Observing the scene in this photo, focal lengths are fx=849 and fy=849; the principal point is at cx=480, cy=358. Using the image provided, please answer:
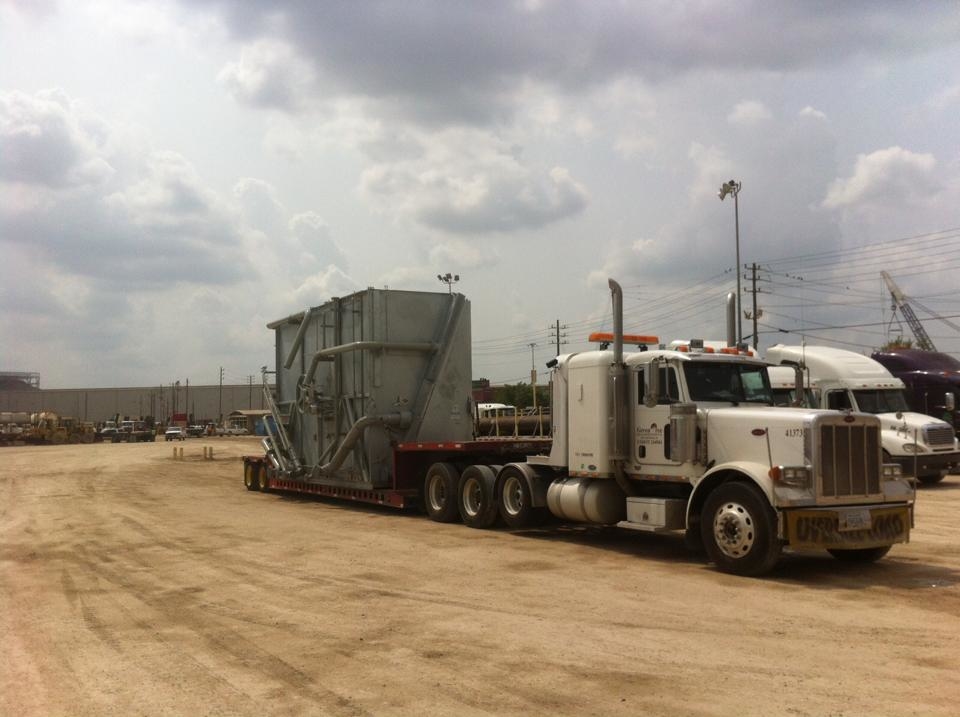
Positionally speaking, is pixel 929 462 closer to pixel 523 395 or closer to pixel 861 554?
pixel 523 395

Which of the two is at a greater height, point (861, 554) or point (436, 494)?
point (436, 494)

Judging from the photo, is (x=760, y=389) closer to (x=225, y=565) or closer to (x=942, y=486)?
(x=225, y=565)

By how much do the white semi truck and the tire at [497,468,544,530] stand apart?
2cm

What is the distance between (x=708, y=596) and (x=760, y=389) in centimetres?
377

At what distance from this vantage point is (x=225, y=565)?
10.6 m

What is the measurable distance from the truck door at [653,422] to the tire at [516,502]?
2.15 meters

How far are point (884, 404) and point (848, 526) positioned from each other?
12.3m

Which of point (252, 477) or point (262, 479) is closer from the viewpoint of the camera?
point (262, 479)

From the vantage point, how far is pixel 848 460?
9711 mm

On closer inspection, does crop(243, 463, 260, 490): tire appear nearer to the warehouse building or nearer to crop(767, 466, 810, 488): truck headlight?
crop(767, 466, 810, 488): truck headlight

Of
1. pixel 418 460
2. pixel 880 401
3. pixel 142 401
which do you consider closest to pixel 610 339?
pixel 418 460

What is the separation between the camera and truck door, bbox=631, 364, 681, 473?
11.1 metres

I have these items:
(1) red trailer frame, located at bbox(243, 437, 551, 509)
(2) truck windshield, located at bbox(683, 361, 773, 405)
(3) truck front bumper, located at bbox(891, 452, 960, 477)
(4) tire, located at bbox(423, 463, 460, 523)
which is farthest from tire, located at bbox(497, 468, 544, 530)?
(3) truck front bumper, located at bbox(891, 452, 960, 477)

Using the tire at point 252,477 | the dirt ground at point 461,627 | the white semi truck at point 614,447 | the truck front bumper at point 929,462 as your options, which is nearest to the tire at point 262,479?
the tire at point 252,477
